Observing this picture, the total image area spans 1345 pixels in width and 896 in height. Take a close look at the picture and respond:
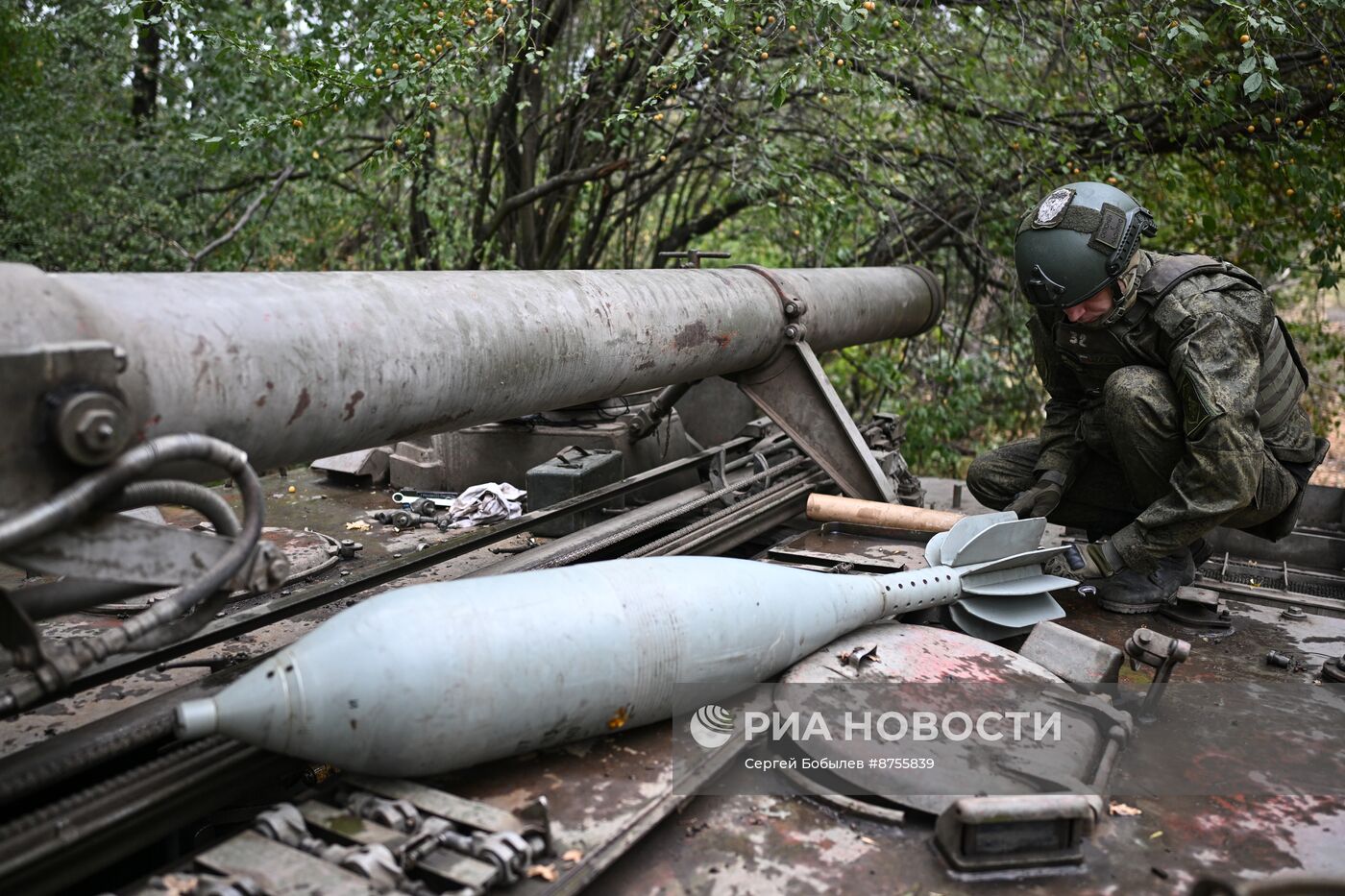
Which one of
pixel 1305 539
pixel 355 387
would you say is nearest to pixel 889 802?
pixel 355 387

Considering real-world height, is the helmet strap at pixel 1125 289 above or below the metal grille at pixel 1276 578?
above

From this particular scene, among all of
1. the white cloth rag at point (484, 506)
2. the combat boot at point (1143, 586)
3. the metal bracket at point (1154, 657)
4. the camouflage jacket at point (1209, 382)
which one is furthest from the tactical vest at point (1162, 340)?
the white cloth rag at point (484, 506)

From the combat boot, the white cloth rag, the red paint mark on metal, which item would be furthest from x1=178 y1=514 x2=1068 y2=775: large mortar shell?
the white cloth rag

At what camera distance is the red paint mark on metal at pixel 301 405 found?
7.30ft

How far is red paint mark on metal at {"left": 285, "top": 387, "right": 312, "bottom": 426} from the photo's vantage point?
2227mm

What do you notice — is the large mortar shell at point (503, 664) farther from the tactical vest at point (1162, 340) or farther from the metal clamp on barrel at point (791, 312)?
the tactical vest at point (1162, 340)

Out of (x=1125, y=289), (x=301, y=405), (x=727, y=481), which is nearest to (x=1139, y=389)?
(x=1125, y=289)

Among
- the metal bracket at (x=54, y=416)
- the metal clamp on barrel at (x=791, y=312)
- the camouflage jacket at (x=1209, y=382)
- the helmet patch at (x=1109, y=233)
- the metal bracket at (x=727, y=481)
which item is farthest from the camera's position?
the metal bracket at (x=727, y=481)

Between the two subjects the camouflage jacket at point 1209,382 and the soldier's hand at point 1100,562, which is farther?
the soldier's hand at point 1100,562

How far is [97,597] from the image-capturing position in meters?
2.06

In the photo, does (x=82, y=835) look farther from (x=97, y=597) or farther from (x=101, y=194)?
(x=101, y=194)

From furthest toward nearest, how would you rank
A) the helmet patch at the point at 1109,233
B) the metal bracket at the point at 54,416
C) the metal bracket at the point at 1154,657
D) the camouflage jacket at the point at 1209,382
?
the helmet patch at the point at 1109,233
the camouflage jacket at the point at 1209,382
the metal bracket at the point at 1154,657
the metal bracket at the point at 54,416

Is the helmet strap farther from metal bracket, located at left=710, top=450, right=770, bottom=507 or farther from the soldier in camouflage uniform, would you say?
metal bracket, located at left=710, top=450, right=770, bottom=507

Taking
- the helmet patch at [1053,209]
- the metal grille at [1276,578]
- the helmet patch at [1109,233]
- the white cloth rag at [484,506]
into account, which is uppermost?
the helmet patch at [1053,209]
